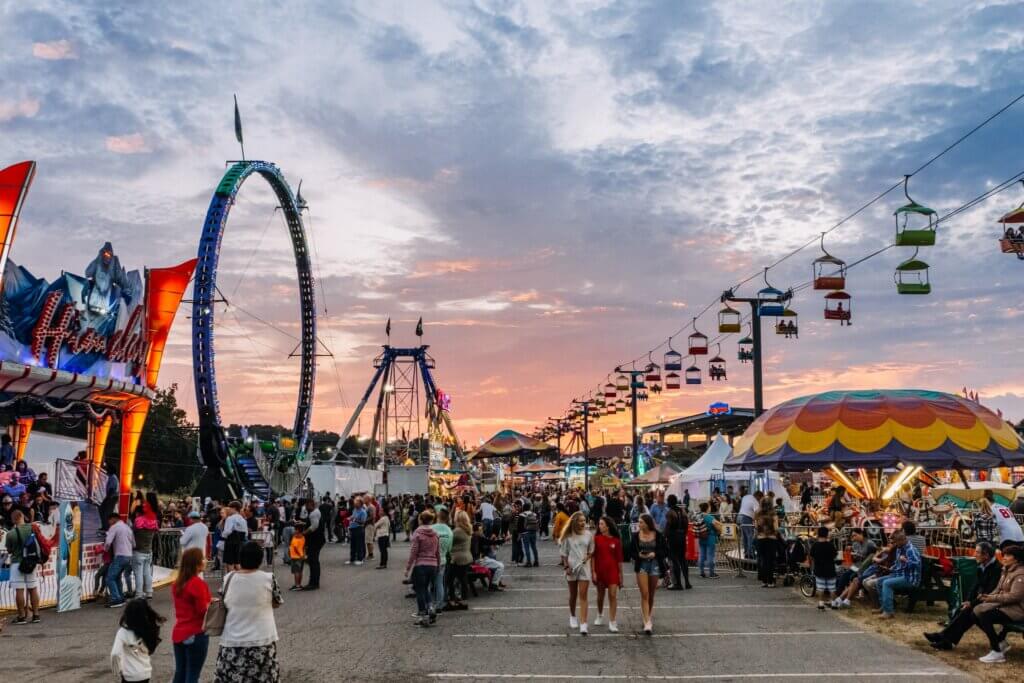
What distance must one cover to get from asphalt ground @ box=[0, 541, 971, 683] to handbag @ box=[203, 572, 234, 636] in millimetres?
2802

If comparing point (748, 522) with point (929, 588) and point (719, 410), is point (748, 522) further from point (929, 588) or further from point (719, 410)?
point (719, 410)

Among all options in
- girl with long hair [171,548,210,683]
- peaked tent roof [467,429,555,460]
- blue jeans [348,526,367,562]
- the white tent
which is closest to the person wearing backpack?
girl with long hair [171,548,210,683]

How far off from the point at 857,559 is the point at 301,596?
9.80m

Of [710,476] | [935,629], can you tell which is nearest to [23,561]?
[935,629]

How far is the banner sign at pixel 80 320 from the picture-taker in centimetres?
2256

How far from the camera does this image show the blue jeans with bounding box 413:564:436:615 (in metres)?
13.9

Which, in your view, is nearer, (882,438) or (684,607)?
(684,607)

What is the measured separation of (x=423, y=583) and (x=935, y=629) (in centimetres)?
701

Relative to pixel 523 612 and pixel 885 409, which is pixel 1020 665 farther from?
pixel 885 409

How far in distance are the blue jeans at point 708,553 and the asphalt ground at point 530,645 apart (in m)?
3.38

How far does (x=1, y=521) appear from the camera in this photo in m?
17.2

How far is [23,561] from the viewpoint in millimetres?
14203

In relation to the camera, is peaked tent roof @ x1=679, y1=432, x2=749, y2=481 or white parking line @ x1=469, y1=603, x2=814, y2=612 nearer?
white parking line @ x1=469, y1=603, x2=814, y2=612

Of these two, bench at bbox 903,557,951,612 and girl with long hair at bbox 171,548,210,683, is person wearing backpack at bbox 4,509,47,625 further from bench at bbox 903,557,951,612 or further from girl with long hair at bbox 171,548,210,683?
bench at bbox 903,557,951,612
